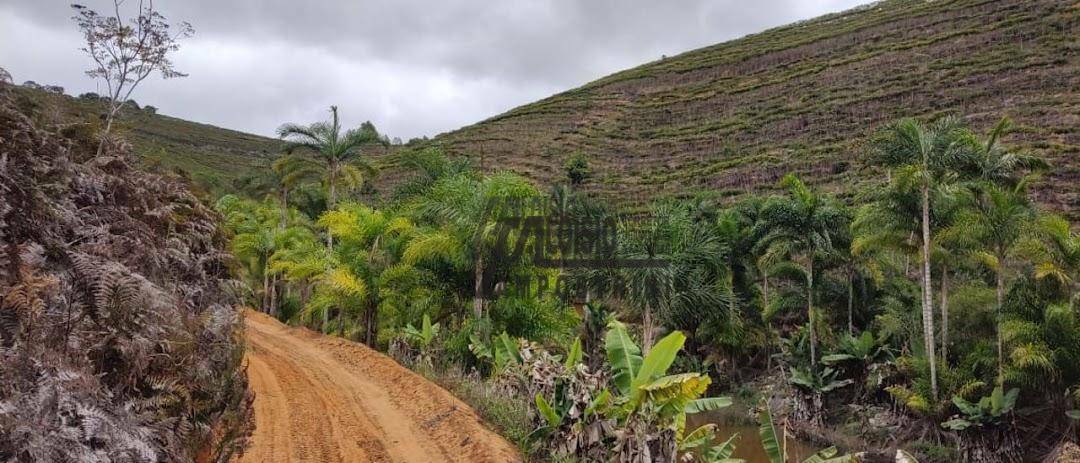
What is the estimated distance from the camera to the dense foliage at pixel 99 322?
4.14 metres

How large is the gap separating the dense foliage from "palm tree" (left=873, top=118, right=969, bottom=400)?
17705 millimetres

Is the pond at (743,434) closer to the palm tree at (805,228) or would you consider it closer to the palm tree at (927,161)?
the palm tree at (805,228)

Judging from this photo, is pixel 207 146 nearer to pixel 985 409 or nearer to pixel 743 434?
pixel 743 434

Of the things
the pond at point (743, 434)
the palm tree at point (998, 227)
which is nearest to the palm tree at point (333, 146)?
the pond at point (743, 434)

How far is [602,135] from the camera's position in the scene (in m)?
64.9

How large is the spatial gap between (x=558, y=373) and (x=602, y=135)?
56.3 meters

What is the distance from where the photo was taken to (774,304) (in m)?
26.9

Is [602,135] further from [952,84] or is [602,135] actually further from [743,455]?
[743,455]

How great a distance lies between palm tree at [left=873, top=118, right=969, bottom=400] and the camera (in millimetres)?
17641

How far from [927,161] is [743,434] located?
39.5 ft

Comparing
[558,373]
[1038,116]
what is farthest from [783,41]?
[558,373]

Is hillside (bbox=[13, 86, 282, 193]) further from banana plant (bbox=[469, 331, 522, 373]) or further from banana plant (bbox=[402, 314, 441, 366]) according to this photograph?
banana plant (bbox=[469, 331, 522, 373])

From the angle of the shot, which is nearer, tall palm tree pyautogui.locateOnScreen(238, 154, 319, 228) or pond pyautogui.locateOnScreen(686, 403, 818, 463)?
pond pyautogui.locateOnScreen(686, 403, 818, 463)

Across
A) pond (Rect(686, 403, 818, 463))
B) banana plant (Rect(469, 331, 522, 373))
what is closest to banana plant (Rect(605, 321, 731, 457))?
banana plant (Rect(469, 331, 522, 373))
